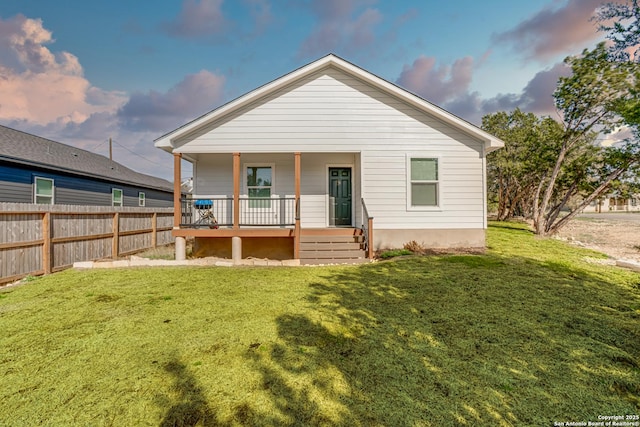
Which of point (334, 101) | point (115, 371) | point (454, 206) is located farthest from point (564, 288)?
point (334, 101)

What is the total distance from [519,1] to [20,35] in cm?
2308

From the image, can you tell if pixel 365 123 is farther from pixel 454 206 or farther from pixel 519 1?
pixel 519 1

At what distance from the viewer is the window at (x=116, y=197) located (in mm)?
15961

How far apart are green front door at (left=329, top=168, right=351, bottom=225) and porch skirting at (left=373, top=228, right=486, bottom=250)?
1673 mm

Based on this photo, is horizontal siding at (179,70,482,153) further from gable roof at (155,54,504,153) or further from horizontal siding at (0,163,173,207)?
horizontal siding at (0,163,173,207)

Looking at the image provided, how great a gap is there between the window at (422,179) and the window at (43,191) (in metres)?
14.6

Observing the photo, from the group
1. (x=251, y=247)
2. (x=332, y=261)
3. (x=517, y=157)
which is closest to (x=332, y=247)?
(x=332, y=261)

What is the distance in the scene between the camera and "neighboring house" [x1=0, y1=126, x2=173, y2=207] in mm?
10328

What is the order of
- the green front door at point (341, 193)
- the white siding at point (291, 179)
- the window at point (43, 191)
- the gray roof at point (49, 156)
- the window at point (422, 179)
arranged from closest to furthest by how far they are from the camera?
1. the window at point (422, 179)
2. the white siding at point (291, 179)
3. the green front door at point (341, 193)
4. the gray roof at point (49, 156)
5. the window at point (43, 191)

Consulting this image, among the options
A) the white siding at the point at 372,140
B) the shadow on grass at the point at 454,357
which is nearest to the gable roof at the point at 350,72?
the white siding at the point at 372,140

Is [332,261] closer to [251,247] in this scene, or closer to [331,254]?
Answer: [331,254]

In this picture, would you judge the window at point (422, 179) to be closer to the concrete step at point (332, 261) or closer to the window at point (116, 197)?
the concrete step at point (332, 261)

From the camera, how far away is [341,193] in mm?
10531

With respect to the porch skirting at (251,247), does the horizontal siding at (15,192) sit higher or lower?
higher
